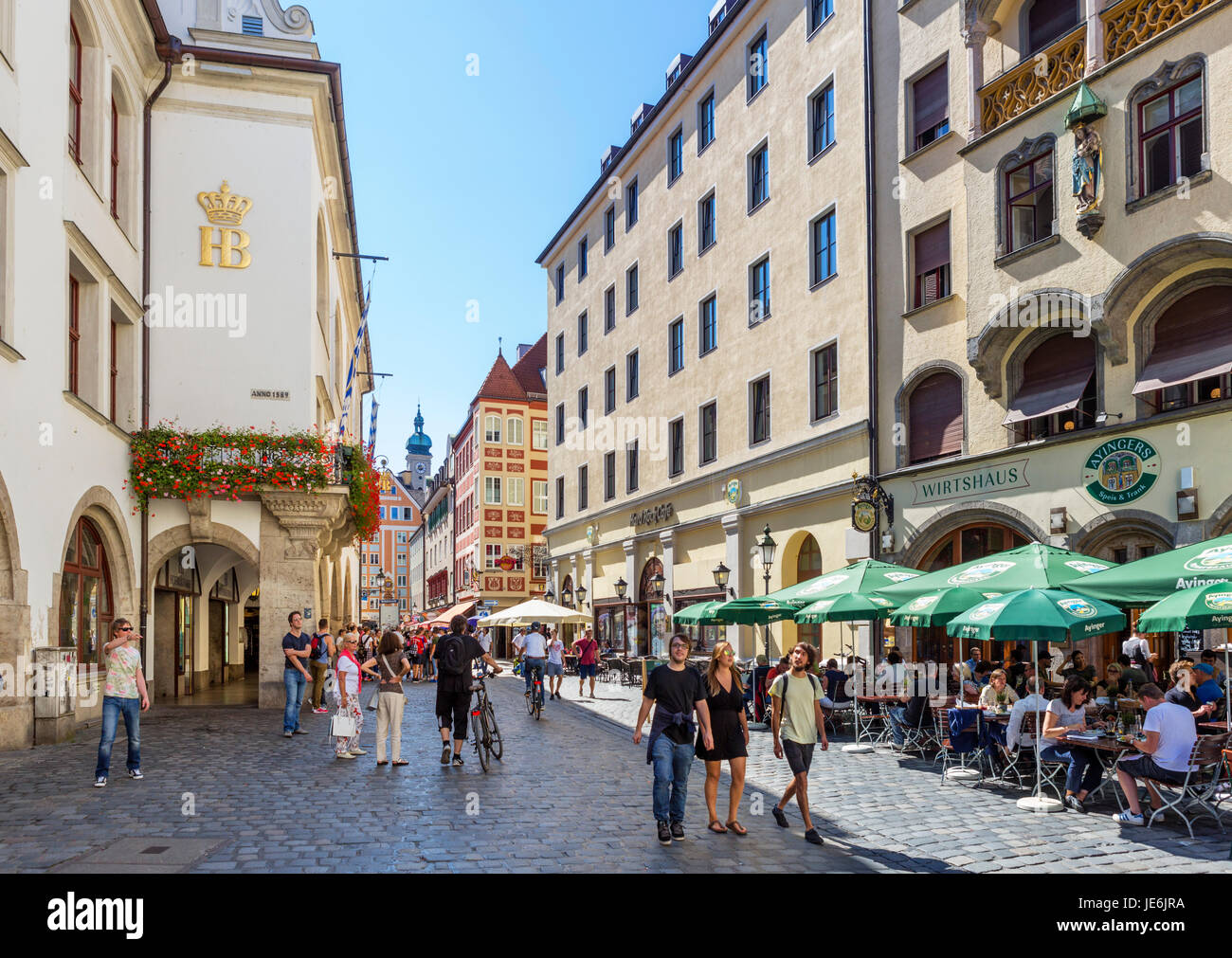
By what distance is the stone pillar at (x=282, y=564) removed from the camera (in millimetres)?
21172

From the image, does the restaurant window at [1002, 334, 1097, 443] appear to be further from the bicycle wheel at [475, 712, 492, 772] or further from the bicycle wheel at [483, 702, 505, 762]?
the bicycle wheel at [475, 712, 492, 772]

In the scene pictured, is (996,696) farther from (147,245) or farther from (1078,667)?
(147,245)

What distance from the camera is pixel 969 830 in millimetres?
9570

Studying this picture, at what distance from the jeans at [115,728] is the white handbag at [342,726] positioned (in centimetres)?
240

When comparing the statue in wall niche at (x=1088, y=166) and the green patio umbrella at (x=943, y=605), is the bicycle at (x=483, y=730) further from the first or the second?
the statue in wall niche at (x=1088, y=166)

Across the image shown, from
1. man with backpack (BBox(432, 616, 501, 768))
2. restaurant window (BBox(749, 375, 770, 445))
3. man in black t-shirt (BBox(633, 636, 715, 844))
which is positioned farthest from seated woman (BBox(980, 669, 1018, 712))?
restaurant window (BBox(749, 375, 770, 445))

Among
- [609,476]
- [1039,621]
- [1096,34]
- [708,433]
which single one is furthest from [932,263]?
[609,476]

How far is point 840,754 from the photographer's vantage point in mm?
15086

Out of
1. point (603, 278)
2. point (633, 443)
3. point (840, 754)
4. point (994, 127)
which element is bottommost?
point (840, 754)

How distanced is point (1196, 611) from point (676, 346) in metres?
25.0

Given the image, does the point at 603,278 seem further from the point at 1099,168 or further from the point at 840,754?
the point at 840,754
